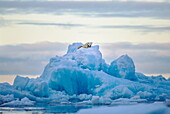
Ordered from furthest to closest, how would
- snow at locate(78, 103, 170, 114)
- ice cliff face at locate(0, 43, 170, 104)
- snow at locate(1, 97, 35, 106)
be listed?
1. ice cliff face at locate(0, 43, 170, 104)
2. snow at locate(1, 97, 35, 106)
3. snow at locate(78, 103, 170, 114)

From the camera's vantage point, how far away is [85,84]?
35.3 meters


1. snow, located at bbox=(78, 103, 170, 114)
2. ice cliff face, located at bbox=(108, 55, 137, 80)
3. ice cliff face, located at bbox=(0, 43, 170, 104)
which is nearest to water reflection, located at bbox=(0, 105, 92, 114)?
snow, located at bbox=(78, 103, 170, 114)

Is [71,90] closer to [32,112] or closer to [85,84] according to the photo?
[85,84]

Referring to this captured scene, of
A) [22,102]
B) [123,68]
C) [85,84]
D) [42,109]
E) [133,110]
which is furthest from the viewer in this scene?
[123,68]

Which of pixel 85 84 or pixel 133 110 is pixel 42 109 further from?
pixel 85 84

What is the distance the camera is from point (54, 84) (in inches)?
1352

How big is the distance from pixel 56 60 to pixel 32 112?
340 inches

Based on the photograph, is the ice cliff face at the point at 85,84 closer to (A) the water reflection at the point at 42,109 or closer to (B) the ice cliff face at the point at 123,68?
(B) the ice cliff face at the point at 123,68

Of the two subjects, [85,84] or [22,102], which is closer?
[22,102]

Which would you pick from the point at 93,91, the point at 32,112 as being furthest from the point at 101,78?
the point at 32,112

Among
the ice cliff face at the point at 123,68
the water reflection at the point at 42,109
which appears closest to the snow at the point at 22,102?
the water reflection at the point at 42,109

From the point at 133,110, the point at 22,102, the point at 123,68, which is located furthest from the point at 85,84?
the point at 133,110

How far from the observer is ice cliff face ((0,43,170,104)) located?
1297 inches

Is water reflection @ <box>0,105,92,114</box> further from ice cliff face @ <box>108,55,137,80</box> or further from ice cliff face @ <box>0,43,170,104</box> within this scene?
ice cliff face @ <box>108,55,137,80</box>
